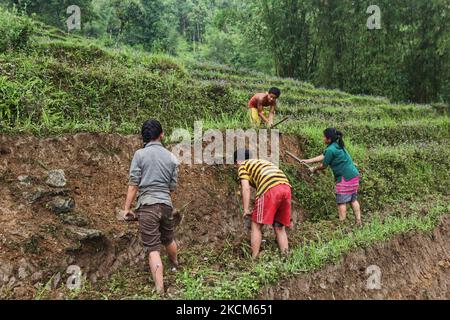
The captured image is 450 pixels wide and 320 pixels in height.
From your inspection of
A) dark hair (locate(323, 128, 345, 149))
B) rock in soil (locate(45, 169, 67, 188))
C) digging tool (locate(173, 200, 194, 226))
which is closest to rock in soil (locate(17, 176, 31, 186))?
rock in soil (locate(45, 169, 67, 188))

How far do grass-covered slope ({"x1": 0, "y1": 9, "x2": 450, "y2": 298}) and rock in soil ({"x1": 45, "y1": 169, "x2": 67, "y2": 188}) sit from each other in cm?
67

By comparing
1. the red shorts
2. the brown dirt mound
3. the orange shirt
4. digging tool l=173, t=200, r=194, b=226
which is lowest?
the brown dirt mound

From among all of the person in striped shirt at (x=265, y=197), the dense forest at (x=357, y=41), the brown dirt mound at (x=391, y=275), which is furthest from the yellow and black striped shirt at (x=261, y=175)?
the dense forest at (x=357, y=41)

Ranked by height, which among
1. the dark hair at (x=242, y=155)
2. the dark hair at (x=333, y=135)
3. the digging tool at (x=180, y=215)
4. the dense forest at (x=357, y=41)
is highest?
the dense forest at (x=357, y=41)

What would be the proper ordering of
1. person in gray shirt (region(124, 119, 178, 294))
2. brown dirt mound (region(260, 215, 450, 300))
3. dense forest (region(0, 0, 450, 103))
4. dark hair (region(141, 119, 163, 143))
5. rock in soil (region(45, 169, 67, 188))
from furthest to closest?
dense forest (region(0, 0, 450, 103)) < rock in soil (region(45, 169, 67, 188)) < brown dirt mound (region(260, 215, 450, 300)) < dark hair (region(141, 119, 163, 143)) < person in gray shirt (region(124, 119, 178, 294))

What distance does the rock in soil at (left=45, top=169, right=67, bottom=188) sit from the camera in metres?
4.79

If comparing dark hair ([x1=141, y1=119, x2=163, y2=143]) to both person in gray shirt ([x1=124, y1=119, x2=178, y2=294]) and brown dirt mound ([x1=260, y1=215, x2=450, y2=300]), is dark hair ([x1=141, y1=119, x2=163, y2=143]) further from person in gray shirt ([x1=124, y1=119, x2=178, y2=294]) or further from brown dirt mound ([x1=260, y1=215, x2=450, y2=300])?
brown dirt mound ([x1=260, y1=215, x2=450, y2=300])

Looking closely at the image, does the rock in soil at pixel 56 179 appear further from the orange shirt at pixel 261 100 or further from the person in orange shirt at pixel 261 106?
the orange shirt at pixel 261 100

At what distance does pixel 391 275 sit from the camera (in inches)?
210

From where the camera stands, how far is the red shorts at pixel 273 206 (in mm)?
4828

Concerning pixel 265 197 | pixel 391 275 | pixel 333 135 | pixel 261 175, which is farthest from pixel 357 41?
pixel 265 197

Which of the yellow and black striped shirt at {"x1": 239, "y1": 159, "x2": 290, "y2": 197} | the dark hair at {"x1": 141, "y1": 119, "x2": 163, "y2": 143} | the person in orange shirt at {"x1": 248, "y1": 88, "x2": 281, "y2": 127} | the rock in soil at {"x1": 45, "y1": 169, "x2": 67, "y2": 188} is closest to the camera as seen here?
the dark hair at {"x1": 141, "y1": 119, "x2": 163, "y2": 143}

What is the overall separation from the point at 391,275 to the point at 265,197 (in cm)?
202

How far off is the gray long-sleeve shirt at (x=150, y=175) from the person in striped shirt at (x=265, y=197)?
109cm
